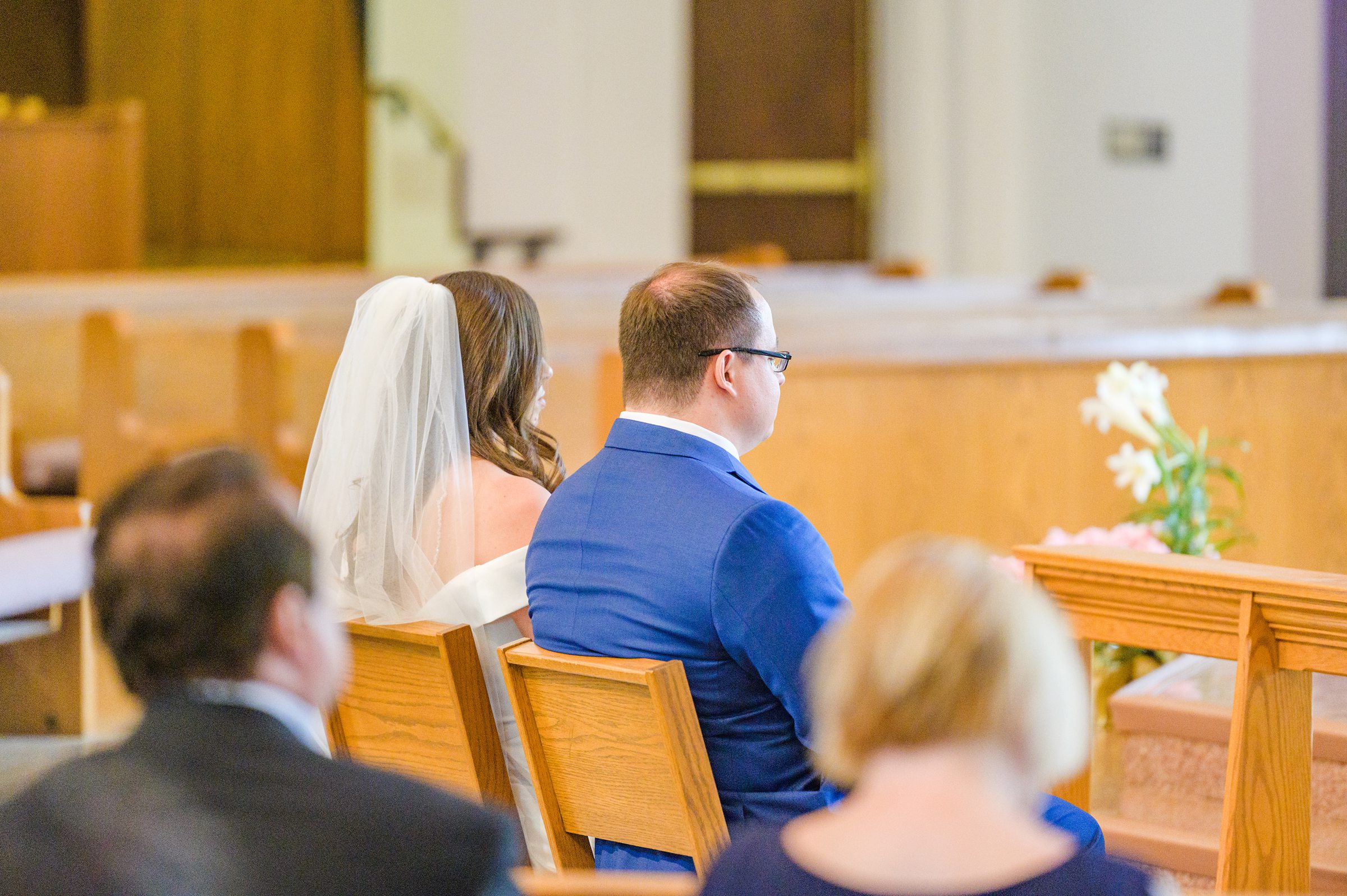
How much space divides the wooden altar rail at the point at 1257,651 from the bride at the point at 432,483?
0.93 meters

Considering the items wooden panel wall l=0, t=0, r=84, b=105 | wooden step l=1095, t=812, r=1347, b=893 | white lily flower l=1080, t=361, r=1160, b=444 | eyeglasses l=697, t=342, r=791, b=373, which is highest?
wooden panel wall l=0, t=0, r=84, b=105

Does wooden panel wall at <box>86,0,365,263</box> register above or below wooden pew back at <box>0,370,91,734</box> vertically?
above

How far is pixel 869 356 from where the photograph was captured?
15.2 feet

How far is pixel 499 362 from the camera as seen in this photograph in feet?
7.87

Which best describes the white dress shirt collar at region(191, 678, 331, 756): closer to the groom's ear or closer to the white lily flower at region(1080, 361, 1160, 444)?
the groom's ear

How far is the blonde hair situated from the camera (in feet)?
3.42

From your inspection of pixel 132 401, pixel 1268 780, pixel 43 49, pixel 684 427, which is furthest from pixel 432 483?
pixel 43 49

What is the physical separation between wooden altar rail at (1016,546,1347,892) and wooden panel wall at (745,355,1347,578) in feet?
5.72

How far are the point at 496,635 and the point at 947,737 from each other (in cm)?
138

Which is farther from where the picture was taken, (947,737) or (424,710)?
(424,710)

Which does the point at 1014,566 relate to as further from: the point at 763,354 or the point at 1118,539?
the point at 763,354

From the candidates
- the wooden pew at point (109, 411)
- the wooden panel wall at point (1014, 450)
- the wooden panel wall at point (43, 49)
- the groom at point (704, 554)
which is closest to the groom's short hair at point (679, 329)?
the groom at point (704, 554)

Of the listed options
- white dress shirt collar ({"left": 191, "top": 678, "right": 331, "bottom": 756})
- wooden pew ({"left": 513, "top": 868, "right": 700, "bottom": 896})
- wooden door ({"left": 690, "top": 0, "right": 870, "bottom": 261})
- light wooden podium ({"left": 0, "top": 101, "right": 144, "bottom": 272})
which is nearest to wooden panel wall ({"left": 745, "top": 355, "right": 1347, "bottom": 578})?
wooden pew ({"left": 513, "top": 868, "right": 700, "bottom": 896})

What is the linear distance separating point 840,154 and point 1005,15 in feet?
4.29
